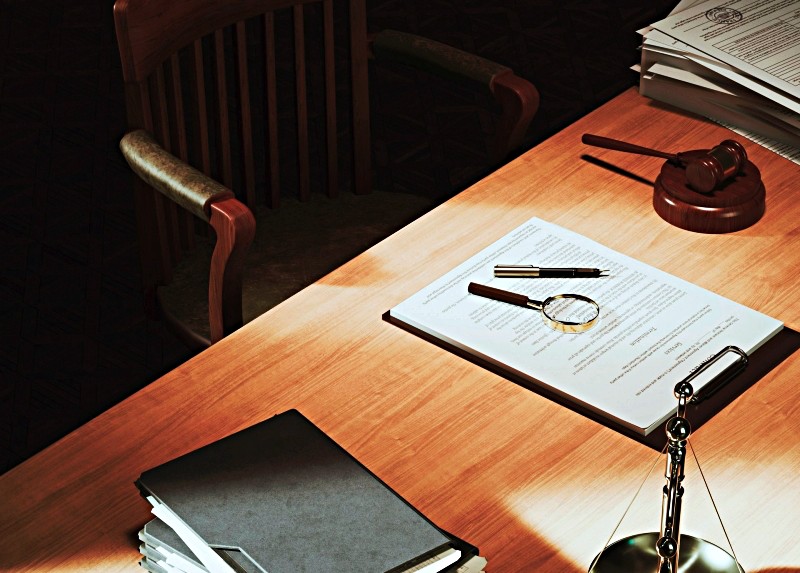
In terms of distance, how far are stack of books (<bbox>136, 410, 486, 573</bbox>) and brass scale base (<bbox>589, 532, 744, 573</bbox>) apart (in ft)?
0.39

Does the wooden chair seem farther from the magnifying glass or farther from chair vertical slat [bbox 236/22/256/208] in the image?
the magnifying glass

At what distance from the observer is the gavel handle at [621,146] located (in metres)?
1.67

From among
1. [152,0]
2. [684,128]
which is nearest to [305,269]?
[152,0]

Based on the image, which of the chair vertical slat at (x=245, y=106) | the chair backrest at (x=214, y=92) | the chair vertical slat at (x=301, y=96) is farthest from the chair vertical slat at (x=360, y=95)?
the chair vertical slat at (x=245, y=106)

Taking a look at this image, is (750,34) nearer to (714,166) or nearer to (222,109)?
(714,166)

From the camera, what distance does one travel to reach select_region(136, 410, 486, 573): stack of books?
992mm

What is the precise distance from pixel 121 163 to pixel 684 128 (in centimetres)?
206

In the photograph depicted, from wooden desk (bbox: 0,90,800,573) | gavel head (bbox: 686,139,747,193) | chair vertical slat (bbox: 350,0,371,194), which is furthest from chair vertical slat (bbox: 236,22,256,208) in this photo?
gavel head (bbox: 686,139,747,193)

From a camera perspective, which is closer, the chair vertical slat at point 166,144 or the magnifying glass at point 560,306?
the magnifying glass at point 560,306

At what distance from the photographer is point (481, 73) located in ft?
6.68

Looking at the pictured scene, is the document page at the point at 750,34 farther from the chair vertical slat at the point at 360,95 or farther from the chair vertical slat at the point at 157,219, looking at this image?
the chair vertical slat at the point at 157,219

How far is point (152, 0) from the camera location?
1.80 metres

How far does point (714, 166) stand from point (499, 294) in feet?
1.24

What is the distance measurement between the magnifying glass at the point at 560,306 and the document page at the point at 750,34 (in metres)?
0.55
